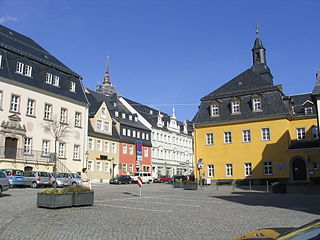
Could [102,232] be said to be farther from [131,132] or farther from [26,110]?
[131,132]

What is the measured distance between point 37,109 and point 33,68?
15.1ft

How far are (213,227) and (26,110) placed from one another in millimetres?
29629

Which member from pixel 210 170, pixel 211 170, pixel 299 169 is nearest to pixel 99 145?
pixel 210 170

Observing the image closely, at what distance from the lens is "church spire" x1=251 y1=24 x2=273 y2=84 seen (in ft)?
146

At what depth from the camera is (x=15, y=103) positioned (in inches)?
1328

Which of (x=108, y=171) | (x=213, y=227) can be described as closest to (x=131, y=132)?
(x=108, y=171)

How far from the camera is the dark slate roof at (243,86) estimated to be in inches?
1532

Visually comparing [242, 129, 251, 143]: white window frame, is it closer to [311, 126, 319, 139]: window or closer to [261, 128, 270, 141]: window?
[261, 128, 270, 141]: window

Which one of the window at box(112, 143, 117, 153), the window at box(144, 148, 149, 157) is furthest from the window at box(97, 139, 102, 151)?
the window at box(144, 148, 149, 157)

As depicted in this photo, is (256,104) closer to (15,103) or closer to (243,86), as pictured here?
(243,86)

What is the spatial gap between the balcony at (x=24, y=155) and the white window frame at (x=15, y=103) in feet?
12.7

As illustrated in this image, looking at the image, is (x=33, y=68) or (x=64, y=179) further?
(x=33, y=68)

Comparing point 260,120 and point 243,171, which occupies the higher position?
point 260,120

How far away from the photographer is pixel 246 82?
4097 centimetres
